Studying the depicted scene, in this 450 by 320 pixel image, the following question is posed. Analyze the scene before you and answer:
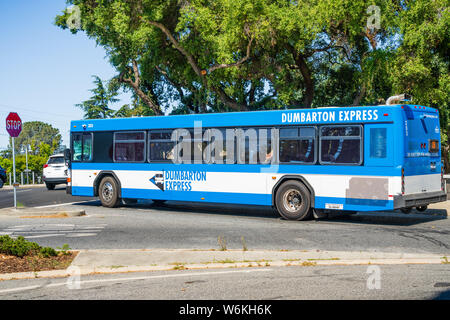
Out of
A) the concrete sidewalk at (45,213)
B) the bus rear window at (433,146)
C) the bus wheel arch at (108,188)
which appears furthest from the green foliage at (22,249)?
the bus rear window at (433,146)

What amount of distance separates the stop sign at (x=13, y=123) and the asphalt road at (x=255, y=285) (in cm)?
1065

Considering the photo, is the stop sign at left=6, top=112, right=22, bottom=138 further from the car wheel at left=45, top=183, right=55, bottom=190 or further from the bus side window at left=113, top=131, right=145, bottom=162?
the car wheel at left=45, top=183, right=55, bottom=190

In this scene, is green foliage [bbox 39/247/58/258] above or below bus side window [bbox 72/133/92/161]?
below

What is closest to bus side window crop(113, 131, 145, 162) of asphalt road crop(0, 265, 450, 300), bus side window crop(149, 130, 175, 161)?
bus side window crop(149, 130, 175, 161)

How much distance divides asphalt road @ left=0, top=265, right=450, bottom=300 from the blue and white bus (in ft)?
18.1

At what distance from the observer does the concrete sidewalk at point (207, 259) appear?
870 centimetres

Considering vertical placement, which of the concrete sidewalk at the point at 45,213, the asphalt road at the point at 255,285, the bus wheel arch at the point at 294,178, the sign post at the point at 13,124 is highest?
the sign post at the point at 13,124

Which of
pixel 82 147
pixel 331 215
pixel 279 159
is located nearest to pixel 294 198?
pixel 279 159

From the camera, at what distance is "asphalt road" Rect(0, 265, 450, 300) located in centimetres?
675

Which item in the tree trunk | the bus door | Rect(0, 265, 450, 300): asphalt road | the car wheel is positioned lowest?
Rect(0, 265, 450, 300): asphalt road

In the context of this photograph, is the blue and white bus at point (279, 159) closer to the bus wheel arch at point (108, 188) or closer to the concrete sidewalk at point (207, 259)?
the bus wheel arch at point (108, 188)

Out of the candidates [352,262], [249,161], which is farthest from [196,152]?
[352,262]

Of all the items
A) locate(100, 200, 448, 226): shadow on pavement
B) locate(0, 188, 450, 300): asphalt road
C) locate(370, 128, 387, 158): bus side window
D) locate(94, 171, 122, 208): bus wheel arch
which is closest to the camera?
locate(0, 188, 450, 300): asphalt road
